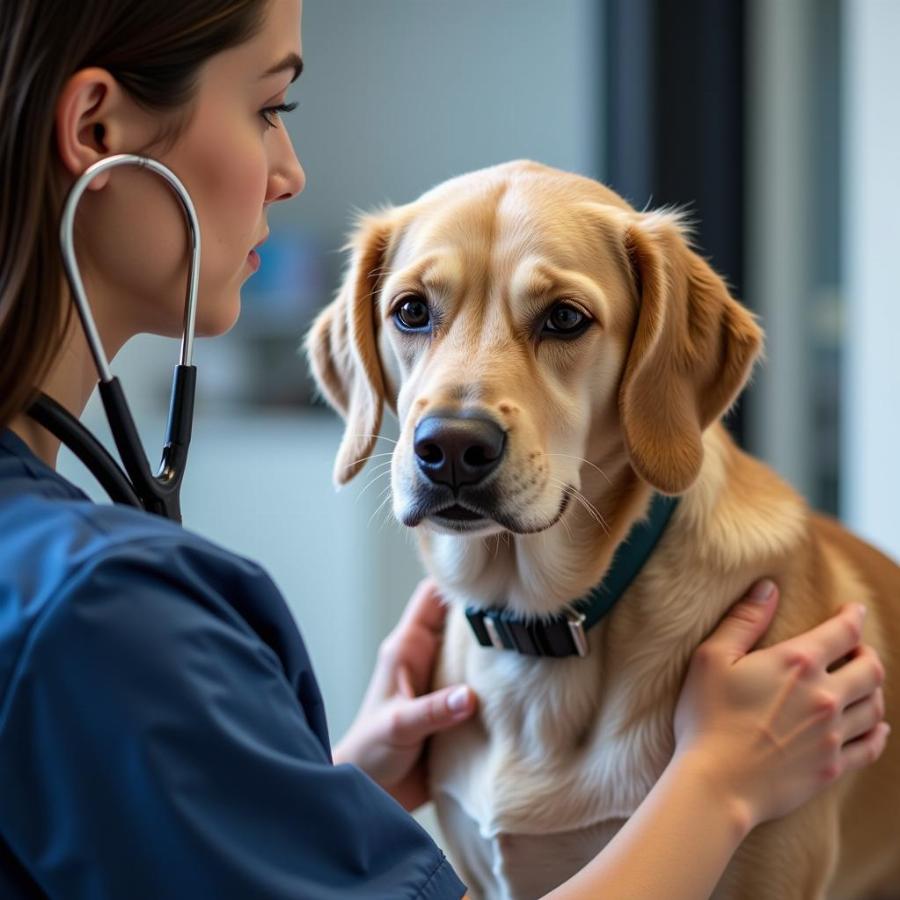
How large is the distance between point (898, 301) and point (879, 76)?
0.49 m

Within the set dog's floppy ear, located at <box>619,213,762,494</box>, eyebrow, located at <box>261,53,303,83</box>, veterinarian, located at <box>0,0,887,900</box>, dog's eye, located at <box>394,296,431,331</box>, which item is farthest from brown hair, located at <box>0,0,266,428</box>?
dog's floppy ear, located at <box>619,213,762,494</box>

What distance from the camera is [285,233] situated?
17.0 feet

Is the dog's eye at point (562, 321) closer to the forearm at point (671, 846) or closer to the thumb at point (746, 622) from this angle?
the thumb at point (746, 622)

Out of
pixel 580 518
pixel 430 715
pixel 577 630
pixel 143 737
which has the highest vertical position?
pixel 143 737

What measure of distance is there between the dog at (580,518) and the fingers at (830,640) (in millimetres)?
38

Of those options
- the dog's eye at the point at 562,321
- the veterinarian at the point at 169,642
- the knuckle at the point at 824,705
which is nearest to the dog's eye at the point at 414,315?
the dog's eye at the point at 562,321

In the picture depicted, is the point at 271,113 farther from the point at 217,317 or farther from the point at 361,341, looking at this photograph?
the point at 361,341

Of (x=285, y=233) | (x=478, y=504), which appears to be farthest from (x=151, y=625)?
(x=285, y=233)

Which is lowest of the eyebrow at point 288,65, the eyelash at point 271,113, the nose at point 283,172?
the nose at point 283,172

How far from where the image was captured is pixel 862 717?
1261mm

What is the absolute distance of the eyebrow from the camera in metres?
1.00

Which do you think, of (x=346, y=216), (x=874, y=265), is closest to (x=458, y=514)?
(x=874, y=265)

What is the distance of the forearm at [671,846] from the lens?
1004 millimetres

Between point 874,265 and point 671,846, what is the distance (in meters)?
1.93
